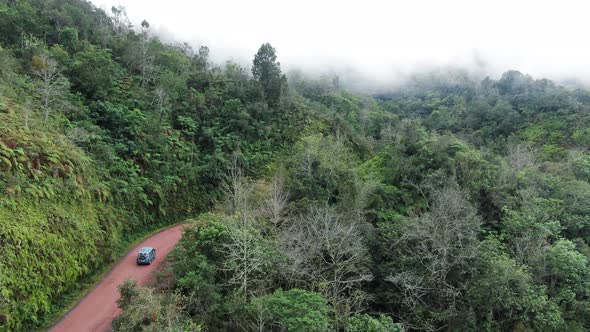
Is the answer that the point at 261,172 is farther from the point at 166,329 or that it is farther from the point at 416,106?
the point at 416,106

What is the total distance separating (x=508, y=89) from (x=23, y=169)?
94870 mm

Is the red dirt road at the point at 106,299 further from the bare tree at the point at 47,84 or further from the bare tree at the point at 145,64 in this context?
the bare tree at the point at 145,64

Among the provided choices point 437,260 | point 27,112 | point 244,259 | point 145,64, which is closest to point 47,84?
point 27,112

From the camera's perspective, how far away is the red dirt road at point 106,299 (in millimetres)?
16203

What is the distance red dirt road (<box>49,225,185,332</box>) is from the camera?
53.2 ft

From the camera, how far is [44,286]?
16.2m

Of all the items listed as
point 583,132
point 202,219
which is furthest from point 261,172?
point 583,132

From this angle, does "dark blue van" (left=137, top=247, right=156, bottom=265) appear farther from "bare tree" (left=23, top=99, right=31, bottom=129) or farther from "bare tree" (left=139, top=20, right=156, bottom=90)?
"bare tree" (left=139, top=20, right=156, bottom=90)

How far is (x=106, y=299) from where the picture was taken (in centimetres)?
1816

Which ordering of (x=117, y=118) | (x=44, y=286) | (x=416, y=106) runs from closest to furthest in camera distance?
(x=44, y=286) → (x=117, y=118) → (x=416, y=106)

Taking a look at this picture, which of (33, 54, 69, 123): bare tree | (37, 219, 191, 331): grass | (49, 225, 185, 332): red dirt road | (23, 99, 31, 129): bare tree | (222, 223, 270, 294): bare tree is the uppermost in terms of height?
(33, 54, 69, 123): bare tree

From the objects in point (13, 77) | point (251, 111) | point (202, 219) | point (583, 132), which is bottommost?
point (583, 132)

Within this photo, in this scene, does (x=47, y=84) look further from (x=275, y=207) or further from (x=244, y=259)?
(x=244, y=259)

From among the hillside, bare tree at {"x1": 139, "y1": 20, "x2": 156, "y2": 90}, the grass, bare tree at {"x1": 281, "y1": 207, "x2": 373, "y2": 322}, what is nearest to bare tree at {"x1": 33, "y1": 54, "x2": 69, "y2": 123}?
the hillside
